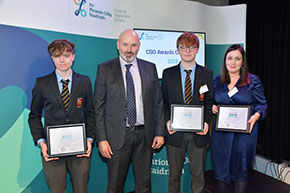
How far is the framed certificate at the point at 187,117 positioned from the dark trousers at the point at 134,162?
399mm

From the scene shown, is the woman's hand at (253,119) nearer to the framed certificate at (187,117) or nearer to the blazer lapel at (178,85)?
the framed certificate at (187,117)

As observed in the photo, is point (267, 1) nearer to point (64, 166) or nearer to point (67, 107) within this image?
point (67, 107)

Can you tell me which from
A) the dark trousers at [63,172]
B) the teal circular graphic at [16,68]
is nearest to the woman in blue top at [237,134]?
the dark trousers at [63,172]

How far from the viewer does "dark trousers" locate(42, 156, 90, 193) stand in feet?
6.58

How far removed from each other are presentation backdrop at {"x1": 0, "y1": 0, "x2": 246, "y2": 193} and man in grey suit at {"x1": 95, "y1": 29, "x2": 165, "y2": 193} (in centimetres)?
79

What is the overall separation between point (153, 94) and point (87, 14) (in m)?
1.37

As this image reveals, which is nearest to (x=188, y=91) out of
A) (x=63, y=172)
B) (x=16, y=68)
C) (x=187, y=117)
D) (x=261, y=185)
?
(x=187, y=117)

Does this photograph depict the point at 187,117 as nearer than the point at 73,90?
No

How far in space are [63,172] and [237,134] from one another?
5.87ft

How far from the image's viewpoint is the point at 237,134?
2393mm

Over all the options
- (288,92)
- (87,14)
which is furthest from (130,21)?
(288,92)

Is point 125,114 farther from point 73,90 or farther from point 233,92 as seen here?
point 233,92

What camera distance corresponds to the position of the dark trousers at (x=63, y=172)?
2.01 m

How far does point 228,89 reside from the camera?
2.44 metres
